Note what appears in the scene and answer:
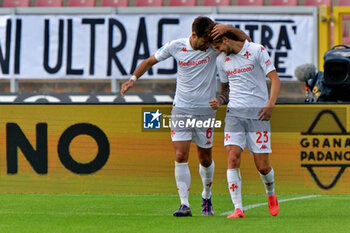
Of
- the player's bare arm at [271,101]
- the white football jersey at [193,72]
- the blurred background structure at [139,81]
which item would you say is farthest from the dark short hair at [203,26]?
the blurred background structure at [139,81]

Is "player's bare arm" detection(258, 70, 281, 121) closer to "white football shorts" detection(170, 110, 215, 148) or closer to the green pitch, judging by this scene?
"white football shorts" detection(170, 110, 215, 148)

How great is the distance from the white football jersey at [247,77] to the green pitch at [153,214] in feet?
2.81

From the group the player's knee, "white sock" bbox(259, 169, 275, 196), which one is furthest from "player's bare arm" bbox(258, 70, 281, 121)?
the player's knee

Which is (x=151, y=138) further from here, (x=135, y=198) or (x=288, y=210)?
(x=288, y=210)

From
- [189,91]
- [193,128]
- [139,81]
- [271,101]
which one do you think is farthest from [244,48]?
[139,81]

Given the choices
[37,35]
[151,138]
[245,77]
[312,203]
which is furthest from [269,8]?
[245,77]

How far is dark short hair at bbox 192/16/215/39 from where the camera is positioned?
6.67m

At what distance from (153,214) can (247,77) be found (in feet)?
4.57

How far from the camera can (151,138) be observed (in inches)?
352

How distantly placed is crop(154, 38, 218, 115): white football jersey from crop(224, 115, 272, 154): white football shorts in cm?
33

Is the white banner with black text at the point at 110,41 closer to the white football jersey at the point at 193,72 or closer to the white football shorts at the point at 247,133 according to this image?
the white football jersey at the point at 193,72

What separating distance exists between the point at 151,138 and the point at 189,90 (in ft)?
6.50

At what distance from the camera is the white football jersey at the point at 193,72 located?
6930 mm

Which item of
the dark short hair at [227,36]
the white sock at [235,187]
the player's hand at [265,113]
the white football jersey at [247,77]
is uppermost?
the dark short hair at [227,36]
